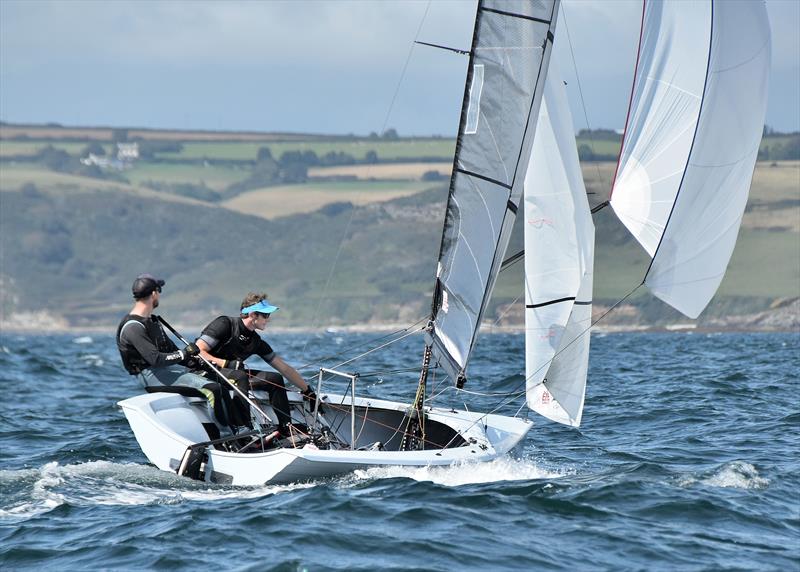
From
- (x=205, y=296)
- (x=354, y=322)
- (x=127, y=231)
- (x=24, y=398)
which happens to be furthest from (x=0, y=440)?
(x=127, y=231)

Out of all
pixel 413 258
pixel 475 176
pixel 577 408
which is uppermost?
pixel 413 258

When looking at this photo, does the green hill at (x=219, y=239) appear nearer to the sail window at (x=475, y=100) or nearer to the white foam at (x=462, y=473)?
the sail window at (x=475, y=100)

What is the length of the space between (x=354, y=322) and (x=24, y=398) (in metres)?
137

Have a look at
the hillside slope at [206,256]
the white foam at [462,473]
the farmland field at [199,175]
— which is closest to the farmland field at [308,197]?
the hillside slope at [206,256]

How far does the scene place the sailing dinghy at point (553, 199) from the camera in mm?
9086

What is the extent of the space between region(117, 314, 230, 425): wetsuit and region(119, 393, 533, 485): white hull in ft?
0.67

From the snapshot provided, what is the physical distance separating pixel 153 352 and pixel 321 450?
1.92 metres

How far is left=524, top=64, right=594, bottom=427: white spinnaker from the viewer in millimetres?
9711

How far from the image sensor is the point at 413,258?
17438 cm

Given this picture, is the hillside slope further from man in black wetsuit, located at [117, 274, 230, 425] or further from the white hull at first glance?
man in black wetsuit, located at [117, 274, 230, 425]

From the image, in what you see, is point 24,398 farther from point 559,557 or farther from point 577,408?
point 559,557

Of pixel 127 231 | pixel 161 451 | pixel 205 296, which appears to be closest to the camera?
pixel 161 451

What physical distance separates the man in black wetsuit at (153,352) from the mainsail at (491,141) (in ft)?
7.47

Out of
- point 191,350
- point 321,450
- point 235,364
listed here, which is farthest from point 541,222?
point 191,350
